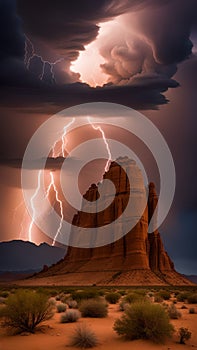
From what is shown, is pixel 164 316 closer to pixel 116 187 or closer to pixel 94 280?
pixel 94 280

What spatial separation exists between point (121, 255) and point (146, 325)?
302 feet

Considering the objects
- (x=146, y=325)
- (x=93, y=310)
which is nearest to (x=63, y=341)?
(x=146, y=325)

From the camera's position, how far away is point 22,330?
1689 cm

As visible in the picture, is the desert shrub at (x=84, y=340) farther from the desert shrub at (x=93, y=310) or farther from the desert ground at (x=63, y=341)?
the desert shrub at (x=93, y=310)

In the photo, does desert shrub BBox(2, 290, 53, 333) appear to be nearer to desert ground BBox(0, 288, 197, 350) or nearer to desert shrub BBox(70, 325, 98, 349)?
desert ground BBox(0, 288, 197, 350)

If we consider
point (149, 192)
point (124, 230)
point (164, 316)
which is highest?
point (149, 192)

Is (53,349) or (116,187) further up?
(116,187)

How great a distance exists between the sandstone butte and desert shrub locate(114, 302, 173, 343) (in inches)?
3065

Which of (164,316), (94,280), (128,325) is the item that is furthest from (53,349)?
(94,280)

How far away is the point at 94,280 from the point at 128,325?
82966 mm

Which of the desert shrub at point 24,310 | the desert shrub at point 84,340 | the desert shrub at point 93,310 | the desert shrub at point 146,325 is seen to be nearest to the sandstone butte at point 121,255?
the desert shrub at point 93,310

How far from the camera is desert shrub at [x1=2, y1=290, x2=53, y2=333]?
16.6m

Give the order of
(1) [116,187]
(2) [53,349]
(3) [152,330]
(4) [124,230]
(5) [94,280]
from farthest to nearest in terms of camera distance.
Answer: (1) [116,187] < (4) [124,230] < (5) [94,280] < (3) [152,330] < (2) [53,349]

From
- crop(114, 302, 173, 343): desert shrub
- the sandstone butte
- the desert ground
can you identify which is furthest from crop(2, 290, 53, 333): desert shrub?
the sandstone butte
